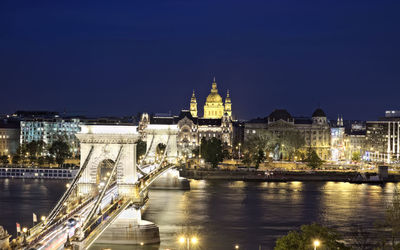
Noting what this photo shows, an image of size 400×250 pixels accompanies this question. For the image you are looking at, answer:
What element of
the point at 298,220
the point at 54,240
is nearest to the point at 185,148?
the point at 298,220

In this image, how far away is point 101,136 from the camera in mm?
26359

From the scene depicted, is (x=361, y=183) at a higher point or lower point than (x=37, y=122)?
lower

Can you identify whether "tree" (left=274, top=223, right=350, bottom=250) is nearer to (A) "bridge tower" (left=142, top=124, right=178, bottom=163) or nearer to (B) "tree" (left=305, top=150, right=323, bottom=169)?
(A) "bridge tower" (left=142, top=124, right=178, bottom=163)

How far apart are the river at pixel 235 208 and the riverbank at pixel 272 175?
15.0ft

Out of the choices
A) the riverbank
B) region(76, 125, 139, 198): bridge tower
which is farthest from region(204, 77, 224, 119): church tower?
region(76, 125, 139, 198): bridge tower

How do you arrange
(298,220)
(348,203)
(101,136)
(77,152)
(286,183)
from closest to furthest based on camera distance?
(101,136)
(298,220)
(348,203)
(286,183)
(77,152)

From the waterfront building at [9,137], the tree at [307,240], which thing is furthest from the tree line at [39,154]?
the tree at [307,240]

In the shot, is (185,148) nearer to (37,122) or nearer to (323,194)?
(37,122)

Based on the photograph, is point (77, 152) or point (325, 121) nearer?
point (77, 152)

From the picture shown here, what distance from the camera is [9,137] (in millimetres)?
79812

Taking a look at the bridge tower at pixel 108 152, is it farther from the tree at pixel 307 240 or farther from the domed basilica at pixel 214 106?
the domed basilica at pixel 214 106

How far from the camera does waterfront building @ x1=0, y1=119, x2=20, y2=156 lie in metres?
78.4

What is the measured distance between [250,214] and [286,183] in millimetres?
21313

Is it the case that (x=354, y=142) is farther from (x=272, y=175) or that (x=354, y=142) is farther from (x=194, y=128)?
(x=272, y=175)
